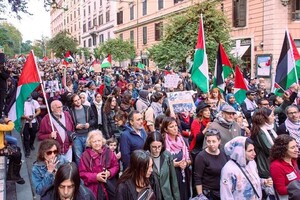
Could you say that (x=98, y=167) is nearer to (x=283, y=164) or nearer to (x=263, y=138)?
(x=283, y=164)

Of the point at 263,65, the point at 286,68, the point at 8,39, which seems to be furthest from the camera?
the point at 8,39

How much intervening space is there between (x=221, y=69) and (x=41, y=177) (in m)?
6.37

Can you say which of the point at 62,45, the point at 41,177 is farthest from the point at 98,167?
the point at 62,45

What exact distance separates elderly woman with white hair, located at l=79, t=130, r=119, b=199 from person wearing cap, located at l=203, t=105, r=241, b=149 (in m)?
1.64

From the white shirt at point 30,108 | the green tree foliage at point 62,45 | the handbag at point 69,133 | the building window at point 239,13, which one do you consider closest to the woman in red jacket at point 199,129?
the handbag at point 69,133

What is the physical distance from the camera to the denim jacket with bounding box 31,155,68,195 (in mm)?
4027

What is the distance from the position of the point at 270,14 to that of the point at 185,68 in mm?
7657

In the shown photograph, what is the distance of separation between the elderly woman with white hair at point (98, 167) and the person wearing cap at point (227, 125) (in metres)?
1.64

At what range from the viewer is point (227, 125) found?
18.6 ft

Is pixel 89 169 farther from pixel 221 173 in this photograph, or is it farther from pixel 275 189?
pixel 275 189

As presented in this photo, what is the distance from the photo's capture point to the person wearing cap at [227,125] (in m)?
→ 5.61

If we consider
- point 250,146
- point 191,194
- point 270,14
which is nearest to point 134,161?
point 250,146

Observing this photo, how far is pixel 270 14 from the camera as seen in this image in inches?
975

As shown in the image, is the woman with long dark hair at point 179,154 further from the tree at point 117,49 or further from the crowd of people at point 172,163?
the tree at point 117,49
